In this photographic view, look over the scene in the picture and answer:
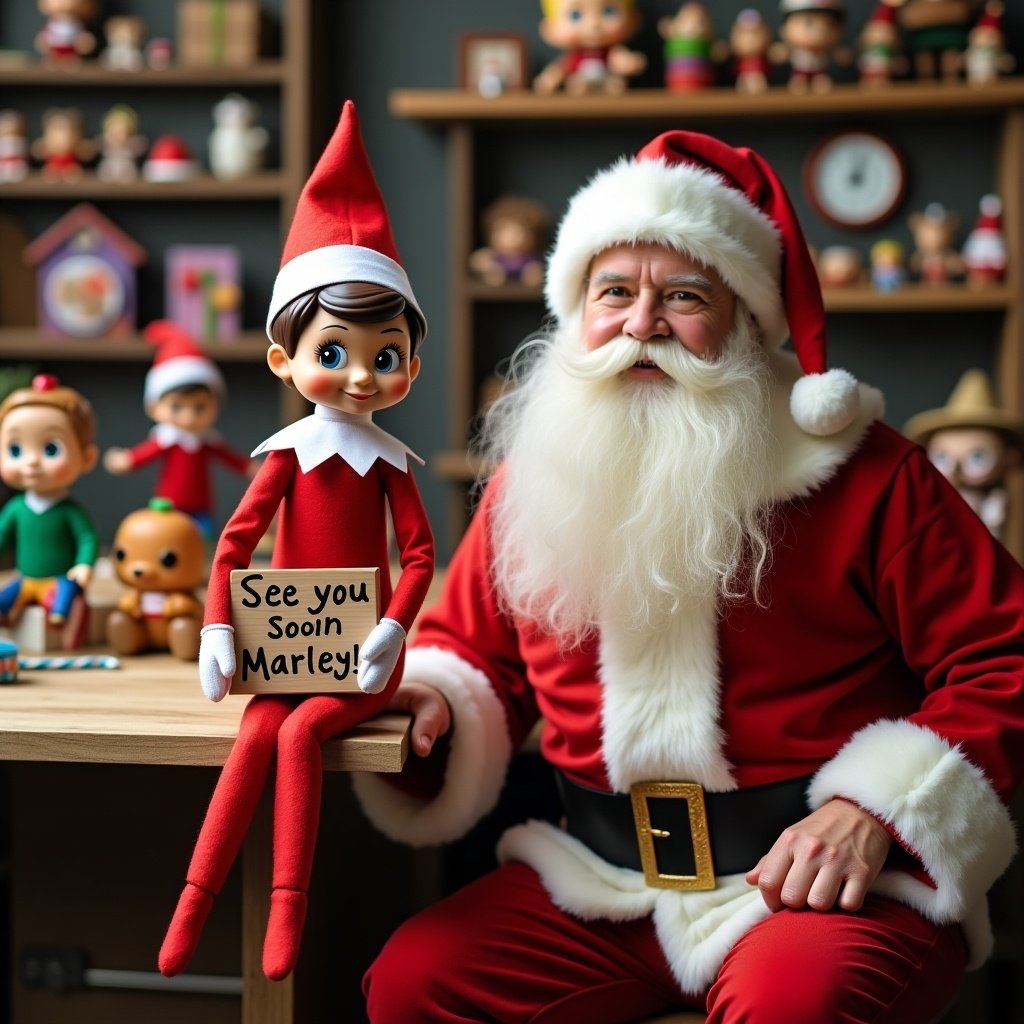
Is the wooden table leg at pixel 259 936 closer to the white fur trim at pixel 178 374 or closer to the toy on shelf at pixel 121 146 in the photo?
the white fur trim at pixel 178 374

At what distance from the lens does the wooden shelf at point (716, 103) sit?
3.12 metres

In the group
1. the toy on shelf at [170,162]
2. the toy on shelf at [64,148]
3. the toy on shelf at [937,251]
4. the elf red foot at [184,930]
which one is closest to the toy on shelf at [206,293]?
the toy on shelf at [170,162]

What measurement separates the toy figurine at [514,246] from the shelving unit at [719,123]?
1.5 inches

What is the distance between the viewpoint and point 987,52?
→ 3150 millimetres

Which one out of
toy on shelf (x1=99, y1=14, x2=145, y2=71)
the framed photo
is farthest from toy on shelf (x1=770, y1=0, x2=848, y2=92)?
toy on shelf (x1=99, y1=14, x2=145, y2=71)

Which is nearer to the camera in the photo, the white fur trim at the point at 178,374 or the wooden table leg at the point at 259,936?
the wooden table leg at the point at 259,936

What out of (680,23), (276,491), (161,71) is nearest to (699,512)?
(276,491)

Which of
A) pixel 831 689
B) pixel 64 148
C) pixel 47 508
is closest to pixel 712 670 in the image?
pixel 831 689

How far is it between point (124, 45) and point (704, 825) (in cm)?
286

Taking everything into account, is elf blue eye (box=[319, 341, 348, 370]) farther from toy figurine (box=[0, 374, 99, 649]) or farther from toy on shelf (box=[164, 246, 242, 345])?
toy on shelf (box=[164, 246, 242, 345])

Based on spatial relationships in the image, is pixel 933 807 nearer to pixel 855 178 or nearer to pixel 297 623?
pixel 297 623

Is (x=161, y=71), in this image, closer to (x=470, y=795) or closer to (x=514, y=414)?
(x=514, y=414)

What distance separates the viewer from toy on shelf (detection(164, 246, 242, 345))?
11.4ft

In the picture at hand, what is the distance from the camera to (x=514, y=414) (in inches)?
62.5
